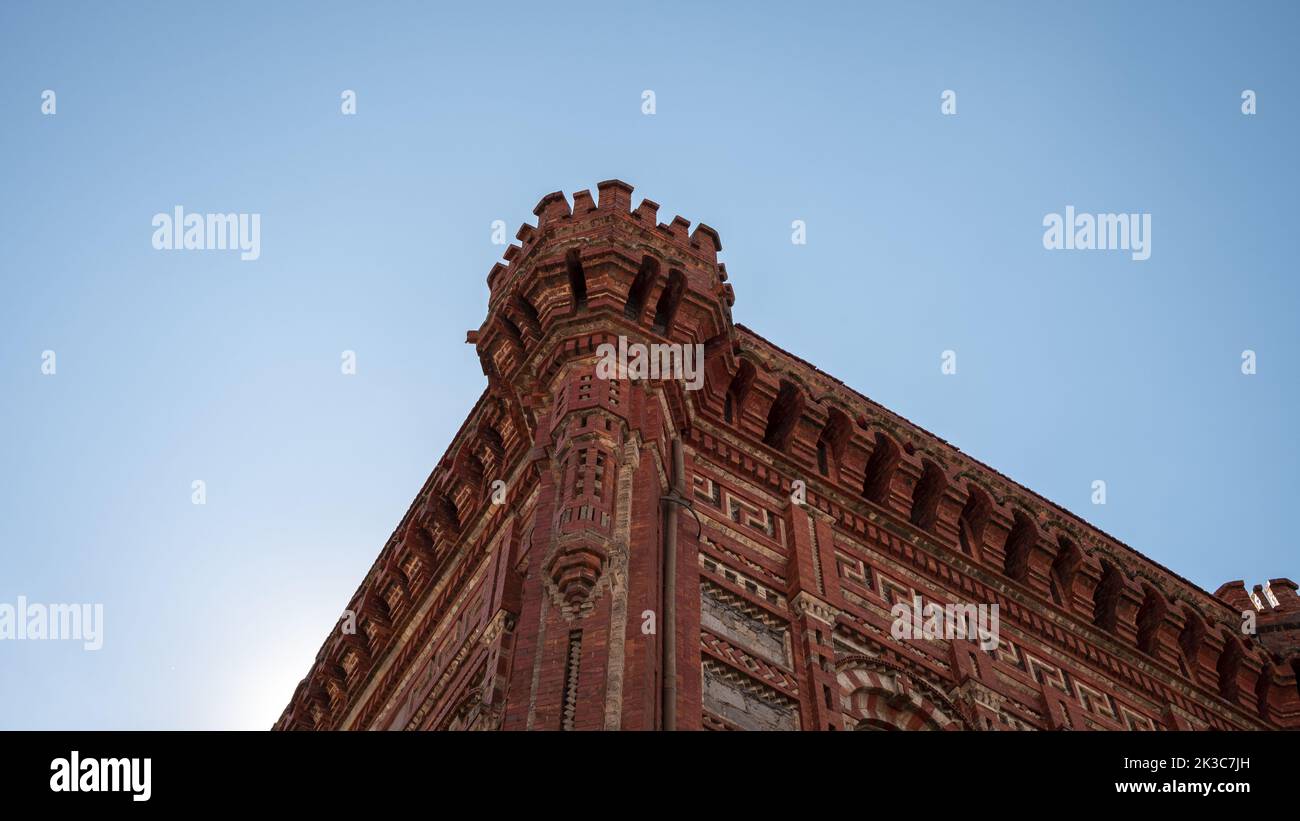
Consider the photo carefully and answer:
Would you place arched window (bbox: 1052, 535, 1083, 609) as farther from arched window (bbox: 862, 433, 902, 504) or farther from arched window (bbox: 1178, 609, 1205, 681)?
arched window (bbox: 862, 433, 902, 504)

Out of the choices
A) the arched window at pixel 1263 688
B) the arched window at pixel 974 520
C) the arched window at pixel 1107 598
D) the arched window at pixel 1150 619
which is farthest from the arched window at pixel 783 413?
the arched window at pixel 1263 688

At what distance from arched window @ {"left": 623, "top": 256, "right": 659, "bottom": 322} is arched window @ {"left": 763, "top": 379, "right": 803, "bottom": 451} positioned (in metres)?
2.15

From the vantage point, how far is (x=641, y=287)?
654 inches

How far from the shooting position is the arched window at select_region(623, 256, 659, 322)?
16.5 meters

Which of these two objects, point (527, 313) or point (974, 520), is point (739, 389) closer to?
point (527, 313)

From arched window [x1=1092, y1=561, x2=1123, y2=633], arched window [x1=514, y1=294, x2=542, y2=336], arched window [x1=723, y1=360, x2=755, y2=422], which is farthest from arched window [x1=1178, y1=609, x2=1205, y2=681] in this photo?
arched window [x1=514, y1=294, x2=542, y2=336]

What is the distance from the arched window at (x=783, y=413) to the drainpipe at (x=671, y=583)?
7.06 ft

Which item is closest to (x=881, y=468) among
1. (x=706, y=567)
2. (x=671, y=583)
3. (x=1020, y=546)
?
(x=1020, y=546)

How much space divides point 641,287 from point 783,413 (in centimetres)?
242

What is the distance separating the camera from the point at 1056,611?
18375 millimetres
